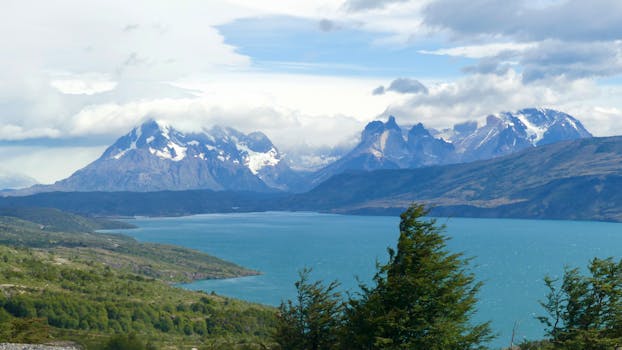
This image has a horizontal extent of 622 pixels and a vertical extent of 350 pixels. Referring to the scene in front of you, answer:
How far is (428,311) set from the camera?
53406 millimetres

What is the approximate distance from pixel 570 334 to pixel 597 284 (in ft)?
17.0

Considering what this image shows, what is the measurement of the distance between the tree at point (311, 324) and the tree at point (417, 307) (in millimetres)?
4764

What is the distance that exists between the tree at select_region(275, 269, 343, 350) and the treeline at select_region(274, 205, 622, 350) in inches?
3.7

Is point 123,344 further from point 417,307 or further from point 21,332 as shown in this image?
point 417,307

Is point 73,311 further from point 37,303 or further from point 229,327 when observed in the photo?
point 229,327

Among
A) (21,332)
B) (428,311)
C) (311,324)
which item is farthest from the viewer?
(21,332)

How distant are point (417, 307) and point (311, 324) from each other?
1329cm

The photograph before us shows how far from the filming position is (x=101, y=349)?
101m

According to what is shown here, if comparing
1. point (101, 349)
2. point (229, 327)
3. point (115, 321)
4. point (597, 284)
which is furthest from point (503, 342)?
point (597, 284)

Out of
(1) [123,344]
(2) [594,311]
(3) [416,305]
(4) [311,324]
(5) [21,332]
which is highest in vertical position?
(3) [416,305]

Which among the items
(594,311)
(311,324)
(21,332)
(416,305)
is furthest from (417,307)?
(21,332)

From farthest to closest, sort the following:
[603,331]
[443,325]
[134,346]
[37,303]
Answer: [37,303]
[134,346]
[603,331]
[443,325]

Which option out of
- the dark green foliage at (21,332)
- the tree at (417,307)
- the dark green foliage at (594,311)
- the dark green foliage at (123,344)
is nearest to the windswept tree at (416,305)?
the tree at (417,307)

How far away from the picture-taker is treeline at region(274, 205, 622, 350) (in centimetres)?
5256
